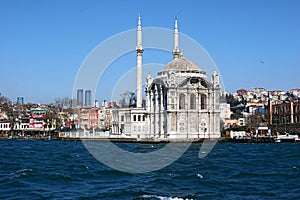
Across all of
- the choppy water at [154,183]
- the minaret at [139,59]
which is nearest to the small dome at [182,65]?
the minaret at [139,59]

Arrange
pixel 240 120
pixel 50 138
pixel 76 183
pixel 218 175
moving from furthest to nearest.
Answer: pixel 240 120 → pixel 50 138 → pixel 218 175 → pixel 76 183

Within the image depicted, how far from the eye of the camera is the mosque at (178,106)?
6219cm

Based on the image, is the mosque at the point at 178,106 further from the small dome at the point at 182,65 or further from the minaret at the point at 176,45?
the minaret at the point at 176,45

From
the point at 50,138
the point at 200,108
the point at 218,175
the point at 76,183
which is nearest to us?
the point at 76,183

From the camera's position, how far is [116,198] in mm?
15930

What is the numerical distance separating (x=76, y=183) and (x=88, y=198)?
3576 millimetres

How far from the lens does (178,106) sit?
6244 centimetres

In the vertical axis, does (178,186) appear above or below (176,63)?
below

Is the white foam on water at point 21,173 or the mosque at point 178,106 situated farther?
the mosque at point 178,106

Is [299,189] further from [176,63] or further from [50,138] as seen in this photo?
[50,138]

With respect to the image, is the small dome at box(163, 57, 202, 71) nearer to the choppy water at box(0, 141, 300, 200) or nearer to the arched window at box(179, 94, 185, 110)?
the arched window at box(179, 94, 185, 110)

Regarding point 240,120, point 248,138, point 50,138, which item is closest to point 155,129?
point 248,138

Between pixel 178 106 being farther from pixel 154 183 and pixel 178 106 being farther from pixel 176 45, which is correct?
pixel 154 183

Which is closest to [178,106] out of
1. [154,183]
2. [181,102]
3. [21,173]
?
[181,102]
